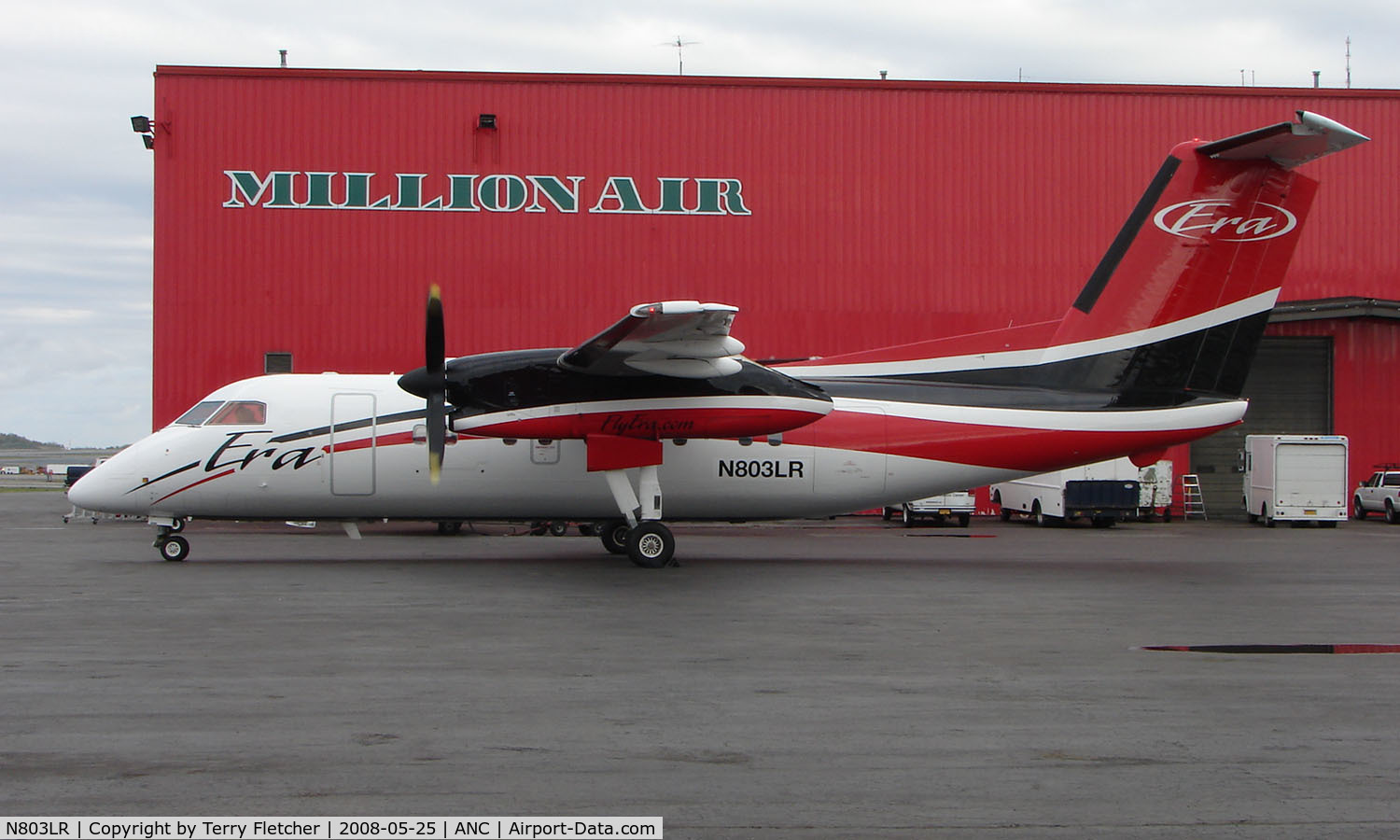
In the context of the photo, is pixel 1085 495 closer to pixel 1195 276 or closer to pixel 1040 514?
pixel 1040 514

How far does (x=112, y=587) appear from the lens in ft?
44.7

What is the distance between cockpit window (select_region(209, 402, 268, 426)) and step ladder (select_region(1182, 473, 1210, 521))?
25568 millimetres

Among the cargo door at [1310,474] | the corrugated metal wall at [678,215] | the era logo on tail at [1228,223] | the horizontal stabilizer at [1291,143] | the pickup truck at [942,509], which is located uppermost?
the corrugated metal wall at [678,215]

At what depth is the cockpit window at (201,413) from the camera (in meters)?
16.8

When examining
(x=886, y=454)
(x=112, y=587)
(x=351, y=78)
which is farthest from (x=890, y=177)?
(x=112, y=587)

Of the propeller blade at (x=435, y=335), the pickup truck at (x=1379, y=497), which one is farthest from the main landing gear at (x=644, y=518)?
the pickup truck at (x=1379, y=497)

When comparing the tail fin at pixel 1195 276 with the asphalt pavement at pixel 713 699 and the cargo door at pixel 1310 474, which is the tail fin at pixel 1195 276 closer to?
the asphalt pavement at pixel 713 699

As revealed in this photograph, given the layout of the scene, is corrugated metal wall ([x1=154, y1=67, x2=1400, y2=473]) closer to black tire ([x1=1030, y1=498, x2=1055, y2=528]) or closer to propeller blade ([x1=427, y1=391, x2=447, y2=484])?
black tire ([x1=1030, y1=498, x2=1055, y2=528])

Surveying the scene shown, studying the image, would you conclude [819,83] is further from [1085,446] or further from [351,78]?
[1085,446]

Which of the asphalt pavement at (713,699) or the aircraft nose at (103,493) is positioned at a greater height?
the aircraft nose at (103,493)

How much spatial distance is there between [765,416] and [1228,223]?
704 cm

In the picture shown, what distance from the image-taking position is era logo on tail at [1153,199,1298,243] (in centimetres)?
1606

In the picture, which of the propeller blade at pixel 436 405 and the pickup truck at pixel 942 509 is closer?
the propeller blade at pixel 436 405

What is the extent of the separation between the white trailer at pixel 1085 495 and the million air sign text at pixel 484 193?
422 inches
